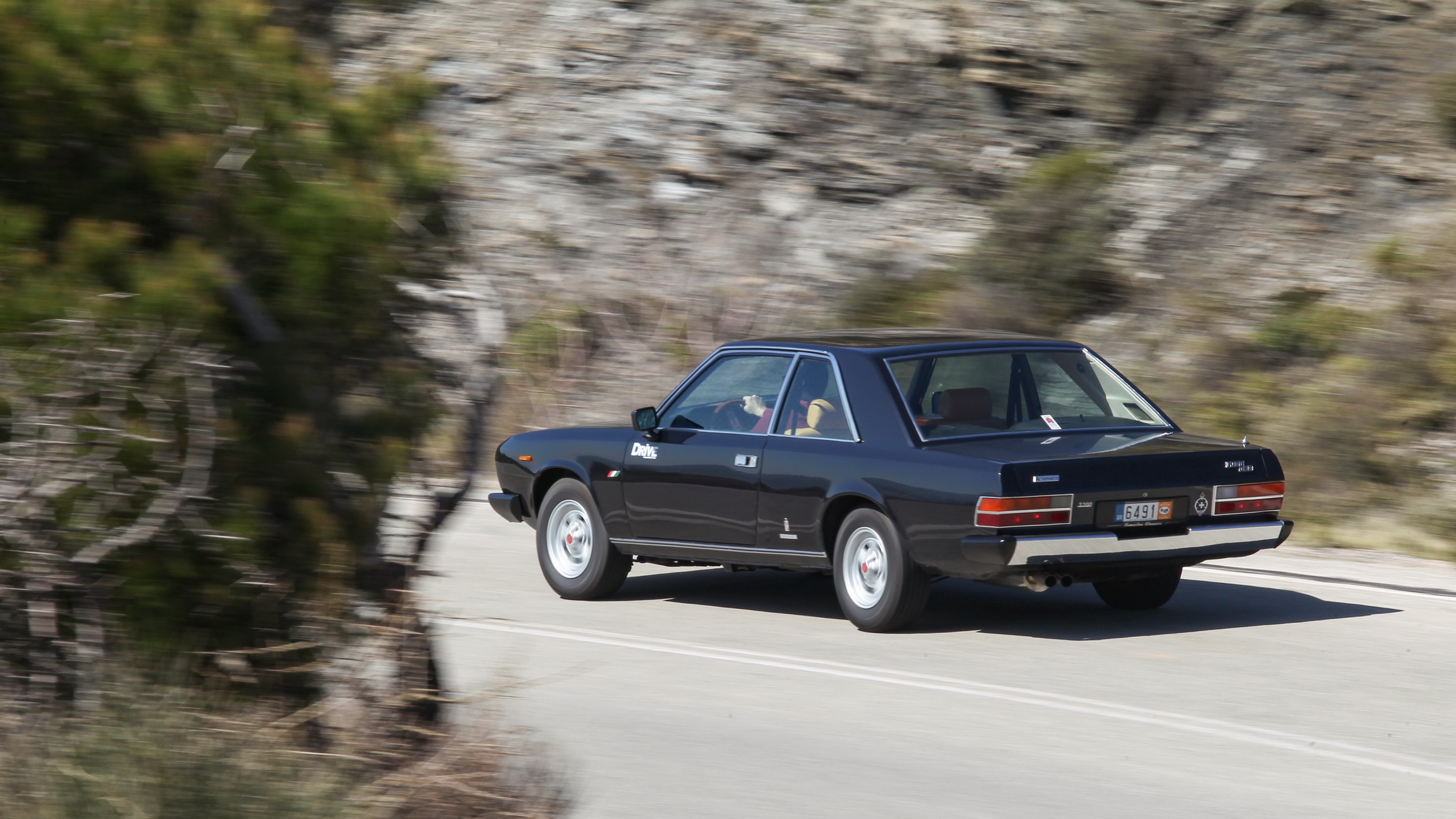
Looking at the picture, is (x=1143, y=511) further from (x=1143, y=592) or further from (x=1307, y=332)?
(x=1307, y=332)

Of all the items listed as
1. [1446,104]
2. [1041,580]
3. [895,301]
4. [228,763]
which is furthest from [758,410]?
[1446,104]

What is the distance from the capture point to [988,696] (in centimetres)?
757

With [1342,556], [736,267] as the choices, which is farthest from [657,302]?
[1342,556]

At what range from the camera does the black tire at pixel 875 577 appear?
8.74 m

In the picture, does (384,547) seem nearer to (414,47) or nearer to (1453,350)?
(1453,350)

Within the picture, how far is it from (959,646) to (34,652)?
192 inches

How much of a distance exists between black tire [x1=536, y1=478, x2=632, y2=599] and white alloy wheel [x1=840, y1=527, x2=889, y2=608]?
6.05ft

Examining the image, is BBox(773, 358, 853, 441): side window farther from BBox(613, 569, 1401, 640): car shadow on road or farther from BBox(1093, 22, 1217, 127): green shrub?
BBox(1093, 22, 1217, 127): green shrub

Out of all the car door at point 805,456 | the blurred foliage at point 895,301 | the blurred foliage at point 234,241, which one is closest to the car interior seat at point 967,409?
the car door at point 805,456

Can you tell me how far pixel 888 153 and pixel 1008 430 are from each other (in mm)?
15954

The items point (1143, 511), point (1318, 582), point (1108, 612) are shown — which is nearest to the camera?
point (1143, 511)

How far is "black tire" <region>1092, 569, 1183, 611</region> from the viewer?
380 inches

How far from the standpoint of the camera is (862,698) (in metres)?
7.61

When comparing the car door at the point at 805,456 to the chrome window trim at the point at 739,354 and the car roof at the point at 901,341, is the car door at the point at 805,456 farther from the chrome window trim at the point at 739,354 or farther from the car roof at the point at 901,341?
the car roof at the point at 901,341
